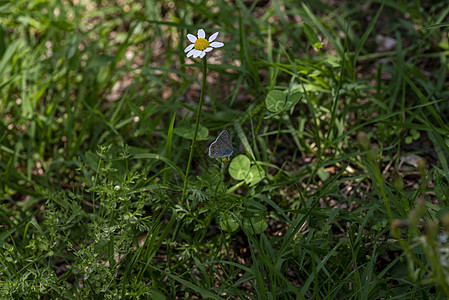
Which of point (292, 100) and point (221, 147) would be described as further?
point (292, 100)

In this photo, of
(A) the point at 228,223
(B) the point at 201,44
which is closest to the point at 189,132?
(A) the point at 228,223

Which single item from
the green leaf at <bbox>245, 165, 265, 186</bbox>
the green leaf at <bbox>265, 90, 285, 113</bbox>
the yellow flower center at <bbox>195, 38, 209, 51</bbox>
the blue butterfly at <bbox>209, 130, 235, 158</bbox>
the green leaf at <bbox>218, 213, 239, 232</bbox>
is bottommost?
the green leaf at <bbox>218, 213, 239, 232</bbox>

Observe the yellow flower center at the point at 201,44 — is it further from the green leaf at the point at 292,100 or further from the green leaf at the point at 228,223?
the green leaf at the point at 228,223

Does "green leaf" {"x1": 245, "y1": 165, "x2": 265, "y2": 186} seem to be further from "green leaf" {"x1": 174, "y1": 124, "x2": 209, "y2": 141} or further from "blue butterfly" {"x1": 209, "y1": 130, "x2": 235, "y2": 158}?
"blue butterfly" {"x1": 209, "y1": 130, "x2": 235, "y2": 158}

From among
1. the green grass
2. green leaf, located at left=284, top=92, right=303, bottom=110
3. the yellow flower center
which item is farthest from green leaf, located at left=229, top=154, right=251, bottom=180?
the yellow flower center

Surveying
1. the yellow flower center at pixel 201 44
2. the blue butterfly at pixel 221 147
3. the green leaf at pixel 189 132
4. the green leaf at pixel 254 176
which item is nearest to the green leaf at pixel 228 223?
the green leaf at pixel 254 176

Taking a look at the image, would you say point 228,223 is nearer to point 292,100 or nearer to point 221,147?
point 221,147

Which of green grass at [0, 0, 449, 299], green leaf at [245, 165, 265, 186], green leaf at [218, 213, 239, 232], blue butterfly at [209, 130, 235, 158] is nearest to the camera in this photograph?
blue butterfly at [209, 130, 235, 158]
